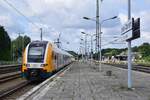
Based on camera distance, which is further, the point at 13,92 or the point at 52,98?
the point at 13,92

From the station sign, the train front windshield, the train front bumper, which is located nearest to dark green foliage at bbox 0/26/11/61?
the train front windshield

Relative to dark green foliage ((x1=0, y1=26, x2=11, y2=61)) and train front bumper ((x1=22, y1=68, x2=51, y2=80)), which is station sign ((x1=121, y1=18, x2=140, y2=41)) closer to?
train front bumper ((x1=22, y1=68, x2=51, y2=80))

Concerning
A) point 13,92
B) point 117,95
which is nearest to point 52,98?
point 117,95

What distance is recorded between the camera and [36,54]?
30.8m

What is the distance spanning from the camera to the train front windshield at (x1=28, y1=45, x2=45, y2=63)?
1199 inches

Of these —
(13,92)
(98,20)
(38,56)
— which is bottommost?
(13,92)

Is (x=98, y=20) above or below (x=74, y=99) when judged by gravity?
above

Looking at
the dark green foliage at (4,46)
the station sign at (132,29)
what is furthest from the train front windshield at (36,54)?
the dark green foliage at (4,46)

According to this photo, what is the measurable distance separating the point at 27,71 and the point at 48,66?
183 centimetres

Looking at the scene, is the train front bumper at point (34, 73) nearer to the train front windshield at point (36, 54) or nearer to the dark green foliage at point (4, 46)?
the train front windshield at point (36, 54)

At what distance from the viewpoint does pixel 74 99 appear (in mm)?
15766

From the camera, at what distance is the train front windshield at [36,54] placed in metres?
30.5

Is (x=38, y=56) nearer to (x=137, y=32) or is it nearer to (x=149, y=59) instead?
(x=137, y=32)

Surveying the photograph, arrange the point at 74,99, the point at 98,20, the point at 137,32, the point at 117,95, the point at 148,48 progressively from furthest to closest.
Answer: the point at 148,48, the point at 98,20, the point at 137,32, the point at 117,95, the point at 74,99
